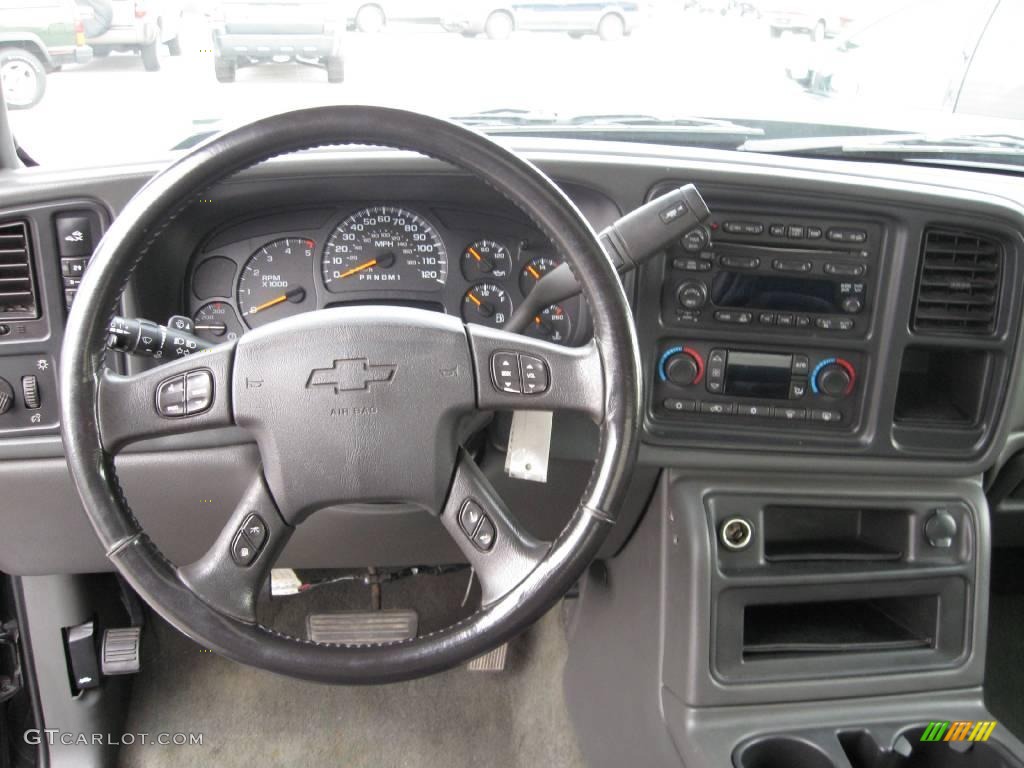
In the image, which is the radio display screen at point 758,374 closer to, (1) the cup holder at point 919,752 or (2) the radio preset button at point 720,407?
(2) the radio preset button at point 720,407

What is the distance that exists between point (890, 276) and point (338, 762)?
1619mm

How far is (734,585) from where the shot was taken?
1.53 m

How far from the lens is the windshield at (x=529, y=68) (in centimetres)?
167

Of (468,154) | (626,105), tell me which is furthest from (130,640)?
(626,105)

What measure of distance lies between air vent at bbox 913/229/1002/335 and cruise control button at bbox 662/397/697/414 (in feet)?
1.34

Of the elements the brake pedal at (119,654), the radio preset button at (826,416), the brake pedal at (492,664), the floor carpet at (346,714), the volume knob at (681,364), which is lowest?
the floor carpet at (346,714)

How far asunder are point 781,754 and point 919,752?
28cm

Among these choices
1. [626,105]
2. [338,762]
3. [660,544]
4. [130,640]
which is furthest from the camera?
[338,762]

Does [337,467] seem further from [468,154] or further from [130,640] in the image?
[130,640]

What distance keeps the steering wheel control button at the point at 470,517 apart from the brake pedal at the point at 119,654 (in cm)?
115

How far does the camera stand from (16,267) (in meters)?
1.43

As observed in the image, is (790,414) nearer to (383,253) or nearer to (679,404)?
(679,404)

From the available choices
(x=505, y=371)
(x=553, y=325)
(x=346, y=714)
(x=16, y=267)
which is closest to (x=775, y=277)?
(x=553, y=325)

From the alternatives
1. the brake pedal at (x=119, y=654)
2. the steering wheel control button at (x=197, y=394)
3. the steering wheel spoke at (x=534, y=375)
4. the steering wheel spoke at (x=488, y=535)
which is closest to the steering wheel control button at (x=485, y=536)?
the steering wheel spoke at (x=488, y=535)
